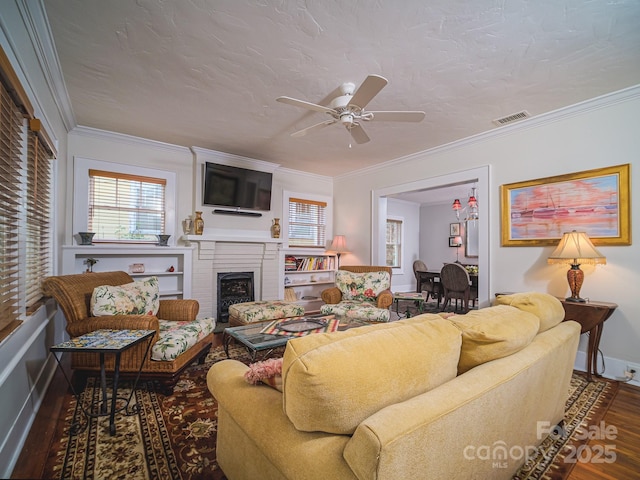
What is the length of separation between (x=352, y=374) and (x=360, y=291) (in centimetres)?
341

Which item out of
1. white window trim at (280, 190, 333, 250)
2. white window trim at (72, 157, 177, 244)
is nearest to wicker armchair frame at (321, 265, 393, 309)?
white window trim at (280, 190, 333, 250)

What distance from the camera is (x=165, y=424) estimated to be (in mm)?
1951

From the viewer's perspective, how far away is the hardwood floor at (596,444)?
1.59 meters

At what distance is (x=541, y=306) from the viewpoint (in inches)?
65.8

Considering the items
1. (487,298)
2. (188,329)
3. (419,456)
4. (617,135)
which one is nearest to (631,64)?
(617,135)

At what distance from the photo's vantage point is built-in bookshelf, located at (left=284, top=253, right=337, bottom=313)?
5391 millimetres

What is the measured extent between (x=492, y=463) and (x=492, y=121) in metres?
3.22

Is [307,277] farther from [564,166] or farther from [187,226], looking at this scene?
[564,166]

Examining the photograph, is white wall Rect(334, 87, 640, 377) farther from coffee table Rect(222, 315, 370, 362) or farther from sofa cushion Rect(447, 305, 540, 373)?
sofa cushion Rect(447, 305, 540, 373)

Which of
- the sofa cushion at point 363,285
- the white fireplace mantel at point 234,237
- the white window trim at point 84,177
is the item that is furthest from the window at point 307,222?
the white window trim at point 84,177

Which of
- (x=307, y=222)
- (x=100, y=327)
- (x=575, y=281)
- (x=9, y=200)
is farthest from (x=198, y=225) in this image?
(x=575, y=281)

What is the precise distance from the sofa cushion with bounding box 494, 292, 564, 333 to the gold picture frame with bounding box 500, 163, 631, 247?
5.52 ft

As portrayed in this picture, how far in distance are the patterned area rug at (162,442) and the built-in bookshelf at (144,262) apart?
1.78 m

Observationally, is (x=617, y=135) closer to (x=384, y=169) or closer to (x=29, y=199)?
(x=384, y=169)
